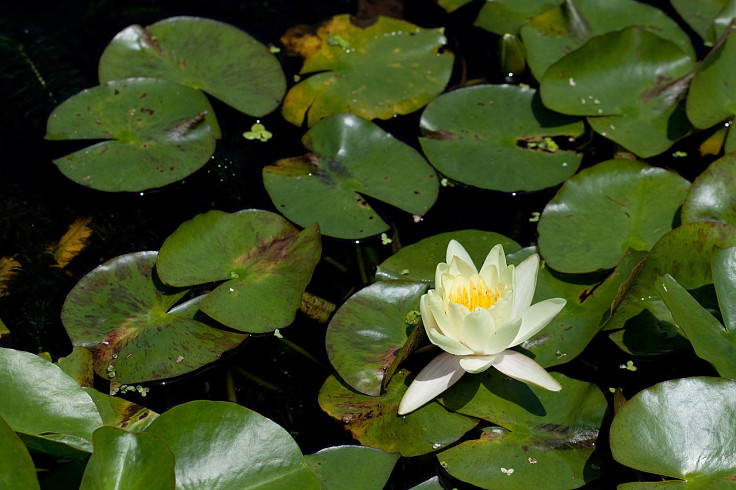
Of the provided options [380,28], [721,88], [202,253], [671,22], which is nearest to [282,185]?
[202,253]

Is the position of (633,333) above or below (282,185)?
below

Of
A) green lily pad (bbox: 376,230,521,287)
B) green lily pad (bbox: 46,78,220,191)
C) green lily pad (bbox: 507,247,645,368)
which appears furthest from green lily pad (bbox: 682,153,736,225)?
green lily pad (bbox: 46,78,220,191)

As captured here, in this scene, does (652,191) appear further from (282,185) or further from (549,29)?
(282,185)

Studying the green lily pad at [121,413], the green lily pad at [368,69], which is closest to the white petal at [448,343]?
the green lily pad at [121,413]

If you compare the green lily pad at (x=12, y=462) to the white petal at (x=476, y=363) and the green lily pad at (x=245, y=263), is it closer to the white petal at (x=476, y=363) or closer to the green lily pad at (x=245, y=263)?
the green lily pad at (x=245, y=263)

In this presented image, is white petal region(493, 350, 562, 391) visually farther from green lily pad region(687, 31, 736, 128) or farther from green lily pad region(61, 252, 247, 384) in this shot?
green lily pad region(687, 31, 736, 128)

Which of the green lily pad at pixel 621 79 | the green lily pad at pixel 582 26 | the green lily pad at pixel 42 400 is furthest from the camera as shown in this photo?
the green lily pad at pixel 582 26
